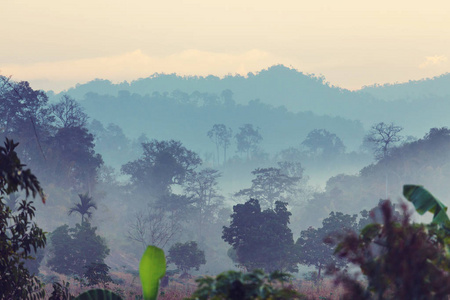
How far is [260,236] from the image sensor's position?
131 feet

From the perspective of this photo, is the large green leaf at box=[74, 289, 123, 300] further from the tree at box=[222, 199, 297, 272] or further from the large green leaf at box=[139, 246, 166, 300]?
the tree at box=[222, 199, 297, 272]

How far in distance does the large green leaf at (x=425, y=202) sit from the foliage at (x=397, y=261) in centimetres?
201

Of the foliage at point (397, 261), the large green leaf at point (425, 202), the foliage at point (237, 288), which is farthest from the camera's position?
the large green leaf at point (425, 202)

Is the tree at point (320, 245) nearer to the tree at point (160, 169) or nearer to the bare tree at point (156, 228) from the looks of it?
the bare tree at point (156, 228)

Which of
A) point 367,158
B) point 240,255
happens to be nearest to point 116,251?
point 240,255

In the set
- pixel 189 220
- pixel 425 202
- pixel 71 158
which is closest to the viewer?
pixel 425 202

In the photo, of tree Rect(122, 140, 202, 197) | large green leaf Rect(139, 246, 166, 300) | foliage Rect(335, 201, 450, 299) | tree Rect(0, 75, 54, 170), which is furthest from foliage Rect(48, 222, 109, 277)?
tree Rect(122, 140, 202, 197)

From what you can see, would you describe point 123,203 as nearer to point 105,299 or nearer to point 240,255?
point 240,255

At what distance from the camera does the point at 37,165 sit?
7388 cm

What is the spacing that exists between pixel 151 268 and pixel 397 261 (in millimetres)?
3876

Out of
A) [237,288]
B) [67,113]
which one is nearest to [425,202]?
[237,288]

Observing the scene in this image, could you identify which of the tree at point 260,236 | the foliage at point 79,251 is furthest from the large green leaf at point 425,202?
the foliage at point 79,251

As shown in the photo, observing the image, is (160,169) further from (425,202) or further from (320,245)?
(425,202)

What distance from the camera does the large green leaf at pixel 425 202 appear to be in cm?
1027
